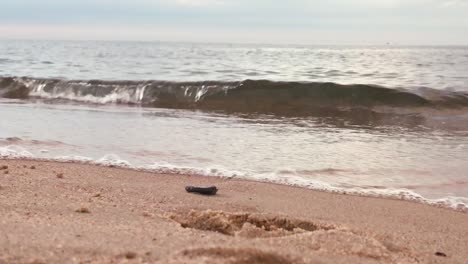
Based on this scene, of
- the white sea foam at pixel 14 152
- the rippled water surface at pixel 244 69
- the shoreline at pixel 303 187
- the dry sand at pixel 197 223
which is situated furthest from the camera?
the rippled water surface at pixel 244 69

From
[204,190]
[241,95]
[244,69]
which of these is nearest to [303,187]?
[204,190]

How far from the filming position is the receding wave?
12154 millimetres

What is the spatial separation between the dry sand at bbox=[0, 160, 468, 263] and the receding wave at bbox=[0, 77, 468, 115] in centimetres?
695

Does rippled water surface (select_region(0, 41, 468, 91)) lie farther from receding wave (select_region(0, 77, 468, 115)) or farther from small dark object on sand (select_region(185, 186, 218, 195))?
small dark object on sand (select_region(185, 186, 218, 195))

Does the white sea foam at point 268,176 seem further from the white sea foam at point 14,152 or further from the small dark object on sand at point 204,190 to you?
the small dark object on sand at point 204,190

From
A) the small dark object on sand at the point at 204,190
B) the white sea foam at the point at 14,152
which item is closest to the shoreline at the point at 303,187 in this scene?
the white sea foam at the point at 14,152

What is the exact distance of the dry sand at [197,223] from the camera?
96.3 inches

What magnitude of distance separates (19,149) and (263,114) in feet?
18.5

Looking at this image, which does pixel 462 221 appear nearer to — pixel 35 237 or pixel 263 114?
pixel 35 237

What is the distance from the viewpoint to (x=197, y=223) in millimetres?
3400

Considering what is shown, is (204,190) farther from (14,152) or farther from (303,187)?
(14,152)

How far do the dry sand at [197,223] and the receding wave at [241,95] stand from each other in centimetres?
695

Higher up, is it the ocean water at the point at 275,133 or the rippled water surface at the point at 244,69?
the rippled water surface at the point at 244,69

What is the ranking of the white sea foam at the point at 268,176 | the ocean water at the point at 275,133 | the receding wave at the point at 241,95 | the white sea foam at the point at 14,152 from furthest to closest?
the receding wave at the point at 241,95 → the white sea foam at the point at 14,152 → the ocean water at the point at 275,133 → the white sea foam at the point at 268,176
